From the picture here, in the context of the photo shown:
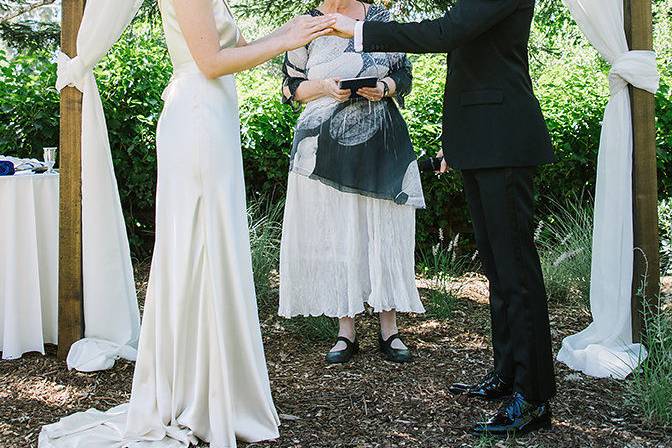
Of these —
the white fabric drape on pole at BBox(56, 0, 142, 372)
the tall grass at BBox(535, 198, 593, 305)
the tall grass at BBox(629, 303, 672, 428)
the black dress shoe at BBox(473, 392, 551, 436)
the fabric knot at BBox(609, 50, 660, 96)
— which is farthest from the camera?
the tall grass at BBox(535, 198, 593, 305)

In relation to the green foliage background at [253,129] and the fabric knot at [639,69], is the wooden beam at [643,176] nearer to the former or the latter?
the fabric knot at [639,69]

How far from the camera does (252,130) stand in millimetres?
6438

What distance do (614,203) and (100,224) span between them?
2658 mm

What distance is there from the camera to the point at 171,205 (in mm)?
3281

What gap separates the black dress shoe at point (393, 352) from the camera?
445 cm

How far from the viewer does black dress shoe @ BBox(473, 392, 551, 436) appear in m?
3.34

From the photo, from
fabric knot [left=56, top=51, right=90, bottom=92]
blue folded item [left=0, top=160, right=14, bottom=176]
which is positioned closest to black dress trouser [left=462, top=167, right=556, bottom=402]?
fabric knot [left=56, top=51, right=90, bottom=92]

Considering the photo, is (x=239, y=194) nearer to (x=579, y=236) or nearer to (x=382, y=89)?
(x=382, y=89)

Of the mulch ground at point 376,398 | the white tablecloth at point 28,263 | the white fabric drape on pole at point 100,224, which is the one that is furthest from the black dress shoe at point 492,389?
the white tablecloth at point 28,263

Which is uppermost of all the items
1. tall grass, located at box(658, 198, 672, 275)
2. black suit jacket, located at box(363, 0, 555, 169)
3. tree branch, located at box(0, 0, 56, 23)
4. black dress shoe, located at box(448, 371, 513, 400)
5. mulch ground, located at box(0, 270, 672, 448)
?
tree branch, located at box(0, 0, 56, 23)

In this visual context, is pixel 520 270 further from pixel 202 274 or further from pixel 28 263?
pixel 28 263

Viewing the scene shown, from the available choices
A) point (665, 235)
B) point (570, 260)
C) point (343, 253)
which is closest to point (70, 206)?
point (343, 253)

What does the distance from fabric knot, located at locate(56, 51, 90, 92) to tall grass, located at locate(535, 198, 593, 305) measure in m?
3.09

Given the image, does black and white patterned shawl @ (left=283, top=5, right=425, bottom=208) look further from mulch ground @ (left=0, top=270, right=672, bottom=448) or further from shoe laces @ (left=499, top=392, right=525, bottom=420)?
shoe laces @ (left=499, top=392, right=525, bottom=420)
